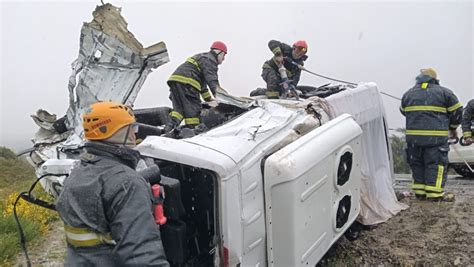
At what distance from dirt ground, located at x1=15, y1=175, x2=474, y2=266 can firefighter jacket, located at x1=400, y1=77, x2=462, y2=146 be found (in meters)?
0.80

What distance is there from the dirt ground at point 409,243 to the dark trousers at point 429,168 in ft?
1.09

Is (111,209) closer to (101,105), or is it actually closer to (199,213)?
(101,105)

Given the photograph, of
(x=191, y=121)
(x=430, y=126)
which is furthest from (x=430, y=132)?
(x=191, y=121)

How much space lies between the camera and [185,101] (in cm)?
570

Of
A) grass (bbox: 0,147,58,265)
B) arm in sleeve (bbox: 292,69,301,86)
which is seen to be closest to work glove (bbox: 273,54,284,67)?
arm in sleeve (bbox: 292,69,301,86)

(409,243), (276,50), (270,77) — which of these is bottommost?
(409,243)

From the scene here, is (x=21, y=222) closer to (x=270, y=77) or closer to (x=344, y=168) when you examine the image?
(x=344, y=168)

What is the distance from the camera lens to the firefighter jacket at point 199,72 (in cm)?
566

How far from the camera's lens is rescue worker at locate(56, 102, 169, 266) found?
2.15 meters

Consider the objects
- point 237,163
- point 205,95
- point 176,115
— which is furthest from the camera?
point 205,95

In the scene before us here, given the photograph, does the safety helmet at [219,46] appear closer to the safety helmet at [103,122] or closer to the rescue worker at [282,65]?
the rescue worker at [282,65]

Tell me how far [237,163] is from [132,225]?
0.94 metres

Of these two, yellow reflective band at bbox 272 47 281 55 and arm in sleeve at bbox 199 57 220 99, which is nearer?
arm in sleeve at bbox 199 57 220 99

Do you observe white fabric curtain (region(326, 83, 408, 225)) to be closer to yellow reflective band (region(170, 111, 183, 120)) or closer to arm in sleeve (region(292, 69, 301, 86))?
arm in sleeve (region(292, 69, 301, 86))
